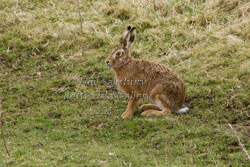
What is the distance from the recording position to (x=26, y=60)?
9.90 meters

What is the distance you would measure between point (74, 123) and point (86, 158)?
5.81 ft

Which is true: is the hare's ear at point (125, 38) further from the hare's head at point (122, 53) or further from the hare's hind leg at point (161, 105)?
the hare's hind leg at point (161, 105)

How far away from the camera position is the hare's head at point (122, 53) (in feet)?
23.7

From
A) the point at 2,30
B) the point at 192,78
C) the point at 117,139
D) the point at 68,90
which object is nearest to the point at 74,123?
the point at 117,139

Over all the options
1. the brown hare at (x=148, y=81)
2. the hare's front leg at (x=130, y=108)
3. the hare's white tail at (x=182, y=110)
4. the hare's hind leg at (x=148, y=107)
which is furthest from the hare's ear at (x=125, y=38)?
the hare's white tail at (x=182, y=110)

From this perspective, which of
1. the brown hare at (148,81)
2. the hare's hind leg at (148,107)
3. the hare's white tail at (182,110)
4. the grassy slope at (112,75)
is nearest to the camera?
the grassy slope at (112,75)

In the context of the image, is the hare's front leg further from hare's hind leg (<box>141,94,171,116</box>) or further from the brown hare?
hare's hind leg (<box>141,94,171,116</box>)

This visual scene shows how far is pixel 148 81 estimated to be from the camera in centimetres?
712

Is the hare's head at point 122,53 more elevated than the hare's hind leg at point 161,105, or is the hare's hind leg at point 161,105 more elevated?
the hare's head at point 122,53

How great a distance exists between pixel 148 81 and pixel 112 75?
2017 mm

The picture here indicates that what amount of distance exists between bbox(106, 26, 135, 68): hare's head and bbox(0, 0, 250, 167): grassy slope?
0.96 m

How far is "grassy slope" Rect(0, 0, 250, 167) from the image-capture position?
576 cm

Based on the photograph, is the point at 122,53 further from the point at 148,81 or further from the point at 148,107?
the point at 148,107

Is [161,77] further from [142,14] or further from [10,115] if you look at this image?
[142,14]
